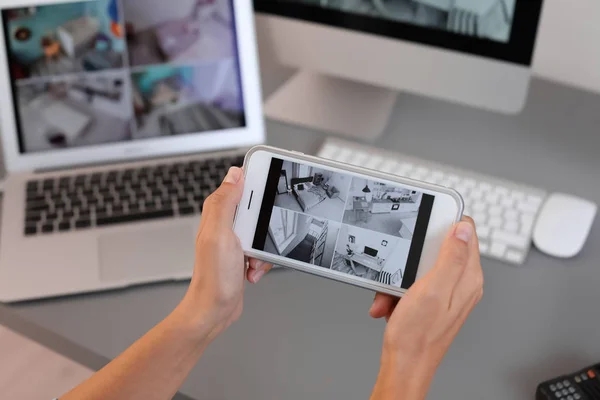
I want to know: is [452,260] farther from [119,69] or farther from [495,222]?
[119,69]

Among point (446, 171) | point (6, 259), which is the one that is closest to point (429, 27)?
point (446, 171)

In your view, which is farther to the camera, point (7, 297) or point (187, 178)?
point (187, 178)

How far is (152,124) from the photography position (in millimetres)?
815

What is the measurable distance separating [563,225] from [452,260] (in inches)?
11.7

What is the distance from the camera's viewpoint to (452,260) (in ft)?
1.66

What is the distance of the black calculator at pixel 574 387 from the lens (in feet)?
1.82

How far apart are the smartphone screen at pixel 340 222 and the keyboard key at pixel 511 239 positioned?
200 mm

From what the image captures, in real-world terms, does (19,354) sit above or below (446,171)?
below

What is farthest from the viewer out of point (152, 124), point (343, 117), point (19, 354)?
point (19, 354)

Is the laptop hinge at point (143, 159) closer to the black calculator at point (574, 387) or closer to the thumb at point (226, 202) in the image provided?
the thumb at point (226, 202)

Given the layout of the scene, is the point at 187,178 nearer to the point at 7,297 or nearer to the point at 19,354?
the point at 7,297

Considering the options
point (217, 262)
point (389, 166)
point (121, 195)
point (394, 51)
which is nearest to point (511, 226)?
point (389, 166)

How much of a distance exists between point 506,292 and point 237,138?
0.39m

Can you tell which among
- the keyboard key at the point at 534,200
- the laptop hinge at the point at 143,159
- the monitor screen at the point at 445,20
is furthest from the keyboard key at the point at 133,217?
the keyboard key at the point at 534,200
